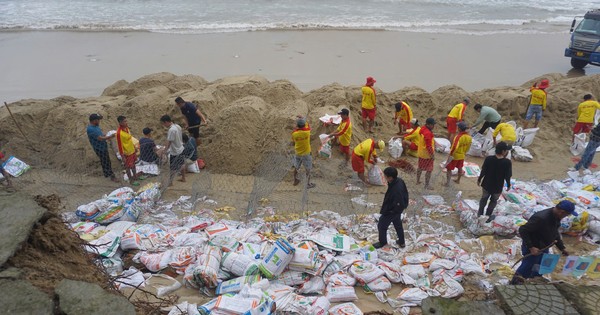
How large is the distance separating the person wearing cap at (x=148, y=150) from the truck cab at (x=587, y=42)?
14.8m

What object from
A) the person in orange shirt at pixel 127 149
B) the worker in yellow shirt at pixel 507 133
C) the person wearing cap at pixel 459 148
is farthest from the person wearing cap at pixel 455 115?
the person in orange shirt at pixel 127 149

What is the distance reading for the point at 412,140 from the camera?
863 centimetres

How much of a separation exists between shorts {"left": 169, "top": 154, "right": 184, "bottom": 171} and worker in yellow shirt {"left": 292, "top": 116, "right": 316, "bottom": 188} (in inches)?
86.2

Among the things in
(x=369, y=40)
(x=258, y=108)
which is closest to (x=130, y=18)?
(x=369, y=40)

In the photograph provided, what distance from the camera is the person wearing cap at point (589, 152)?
25.6 ft

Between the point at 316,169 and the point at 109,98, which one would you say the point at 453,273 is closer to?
the point at 316,169

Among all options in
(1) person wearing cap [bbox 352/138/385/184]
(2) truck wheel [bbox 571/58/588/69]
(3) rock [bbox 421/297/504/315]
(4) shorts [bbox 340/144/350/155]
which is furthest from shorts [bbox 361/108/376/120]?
(2) truck wheel [bbox 571/58/588/69]

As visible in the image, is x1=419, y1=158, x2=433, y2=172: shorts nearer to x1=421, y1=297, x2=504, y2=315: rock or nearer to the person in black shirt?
the person in black shirt

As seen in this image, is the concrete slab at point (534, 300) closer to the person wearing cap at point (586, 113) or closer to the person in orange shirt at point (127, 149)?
the person in orange shirt at point (127, 149)

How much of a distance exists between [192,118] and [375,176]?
3926mm

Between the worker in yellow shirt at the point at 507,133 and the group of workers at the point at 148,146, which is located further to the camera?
the worker in yellow shirt at the point at 507,133

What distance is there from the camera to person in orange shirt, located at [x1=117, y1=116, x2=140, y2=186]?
730 cm

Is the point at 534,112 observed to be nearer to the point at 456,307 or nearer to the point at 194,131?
the point at 194,131

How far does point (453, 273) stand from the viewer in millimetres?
4906
